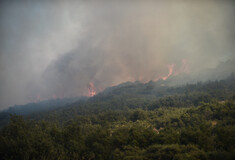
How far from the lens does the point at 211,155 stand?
33938 millimetres

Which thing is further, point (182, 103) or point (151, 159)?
point (182, 103)

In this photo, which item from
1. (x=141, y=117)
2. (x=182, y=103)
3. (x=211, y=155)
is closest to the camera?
(x=211, y=155)

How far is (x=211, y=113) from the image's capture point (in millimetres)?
100875

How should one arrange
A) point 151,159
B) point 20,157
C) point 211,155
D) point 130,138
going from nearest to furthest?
point 211,155 < point 151,159 < point 20,157 < point 130,138

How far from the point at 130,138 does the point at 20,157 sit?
3604cm

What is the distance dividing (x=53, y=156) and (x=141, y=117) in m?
102

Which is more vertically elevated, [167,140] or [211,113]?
[167,140]

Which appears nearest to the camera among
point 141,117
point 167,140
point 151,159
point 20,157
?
point 151,159

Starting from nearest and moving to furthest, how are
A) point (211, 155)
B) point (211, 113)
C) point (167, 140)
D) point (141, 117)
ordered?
point (211, 155) < point (167, 140) < point (211, 113) < point (141, 117)

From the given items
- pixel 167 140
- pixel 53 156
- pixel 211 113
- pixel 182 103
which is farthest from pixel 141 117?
pixel 53 156

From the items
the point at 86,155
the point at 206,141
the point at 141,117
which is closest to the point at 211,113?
the point at 141,117

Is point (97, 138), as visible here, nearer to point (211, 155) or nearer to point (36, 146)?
point (36, 146)

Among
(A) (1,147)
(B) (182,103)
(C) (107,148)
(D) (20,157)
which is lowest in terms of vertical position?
(B) (182,103)

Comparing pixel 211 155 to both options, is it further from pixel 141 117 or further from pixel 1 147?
pixel 141 117
